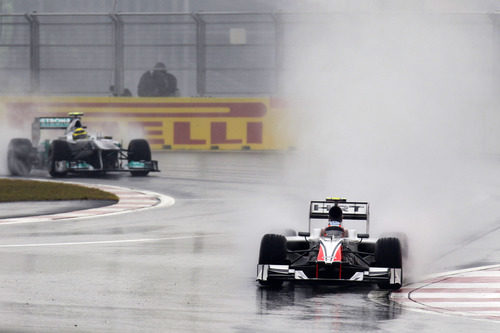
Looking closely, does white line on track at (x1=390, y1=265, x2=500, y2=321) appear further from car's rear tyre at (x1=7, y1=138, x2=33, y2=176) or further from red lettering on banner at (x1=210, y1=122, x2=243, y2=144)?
red lettering on banner at (x1=210, y1=122, x2=243, y2=144)

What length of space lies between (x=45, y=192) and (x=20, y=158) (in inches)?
240

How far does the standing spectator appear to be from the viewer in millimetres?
42947

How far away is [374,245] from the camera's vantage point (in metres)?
12.4

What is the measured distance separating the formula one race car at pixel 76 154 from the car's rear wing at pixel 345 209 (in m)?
15.7

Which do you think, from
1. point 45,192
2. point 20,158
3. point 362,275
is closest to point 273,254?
point 362,275

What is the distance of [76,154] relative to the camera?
2889 centimetres

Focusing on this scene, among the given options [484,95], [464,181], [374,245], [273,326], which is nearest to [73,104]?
[484,95]

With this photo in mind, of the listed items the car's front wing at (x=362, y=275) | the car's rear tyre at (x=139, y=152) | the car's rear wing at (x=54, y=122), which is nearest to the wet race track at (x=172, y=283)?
the car's front wing at (x=362, y=275)

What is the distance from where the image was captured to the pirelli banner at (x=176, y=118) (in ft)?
135

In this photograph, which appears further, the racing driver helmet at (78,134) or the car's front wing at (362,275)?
the racing driver helmet at (78,134)

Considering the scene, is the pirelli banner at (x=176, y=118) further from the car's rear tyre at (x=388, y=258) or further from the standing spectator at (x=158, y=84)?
the car's rear tyre at (x=388, y=258)

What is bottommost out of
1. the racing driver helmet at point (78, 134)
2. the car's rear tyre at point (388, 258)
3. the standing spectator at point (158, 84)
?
the car's rear tyre at point (388, 258)

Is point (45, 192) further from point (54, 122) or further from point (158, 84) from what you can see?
point (158, 84)

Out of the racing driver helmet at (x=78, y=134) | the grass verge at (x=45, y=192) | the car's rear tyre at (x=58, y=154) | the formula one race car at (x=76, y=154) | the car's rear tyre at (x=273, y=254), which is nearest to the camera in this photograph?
the car's rear tyre at (x=273, y=254)
